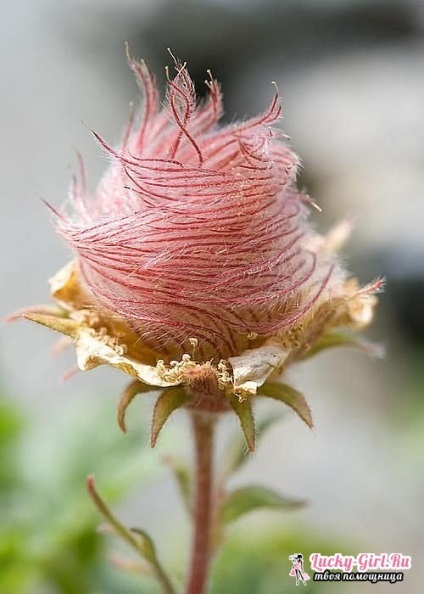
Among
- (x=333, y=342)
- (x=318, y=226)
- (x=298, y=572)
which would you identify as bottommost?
(x=298, y=572)

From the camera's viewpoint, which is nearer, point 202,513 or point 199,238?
point 199,238

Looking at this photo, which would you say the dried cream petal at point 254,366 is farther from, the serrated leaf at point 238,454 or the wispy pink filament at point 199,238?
the serrated leaf at point 238,454

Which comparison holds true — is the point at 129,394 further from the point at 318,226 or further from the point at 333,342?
the point at 318,226

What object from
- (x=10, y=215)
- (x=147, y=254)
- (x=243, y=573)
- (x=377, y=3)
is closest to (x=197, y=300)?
(x=147, y=254)

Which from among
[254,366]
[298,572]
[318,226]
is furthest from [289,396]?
[318,226]

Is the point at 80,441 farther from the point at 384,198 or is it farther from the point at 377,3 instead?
the point at 377,3

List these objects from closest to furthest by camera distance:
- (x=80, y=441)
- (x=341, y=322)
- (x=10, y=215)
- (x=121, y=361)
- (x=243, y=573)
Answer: (x=121, y=361), (x=341, y=322), (x=243, y=573), (x=80, y=441), (x=10, y=215)

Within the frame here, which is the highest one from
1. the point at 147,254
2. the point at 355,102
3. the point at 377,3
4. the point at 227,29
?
the point at 377,3
